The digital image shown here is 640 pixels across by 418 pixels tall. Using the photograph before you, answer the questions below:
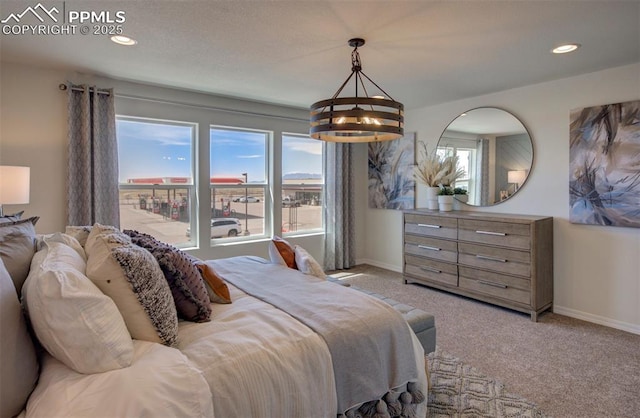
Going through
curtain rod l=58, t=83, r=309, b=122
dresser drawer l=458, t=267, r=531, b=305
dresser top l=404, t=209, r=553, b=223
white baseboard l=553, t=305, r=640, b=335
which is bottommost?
white baseboard l=553, t=305, r=640, b=335

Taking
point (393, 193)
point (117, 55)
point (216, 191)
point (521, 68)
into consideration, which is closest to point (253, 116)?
point (216, 191)

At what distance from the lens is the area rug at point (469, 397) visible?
206 cm

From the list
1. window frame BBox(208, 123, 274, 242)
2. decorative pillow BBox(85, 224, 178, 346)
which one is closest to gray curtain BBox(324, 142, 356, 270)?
window frame BBox(208, 123, 274, 242)

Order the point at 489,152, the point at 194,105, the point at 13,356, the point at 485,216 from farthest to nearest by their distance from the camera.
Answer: the point at 489,152, the point at 194,105, the point at 485,216, the point at 13,356

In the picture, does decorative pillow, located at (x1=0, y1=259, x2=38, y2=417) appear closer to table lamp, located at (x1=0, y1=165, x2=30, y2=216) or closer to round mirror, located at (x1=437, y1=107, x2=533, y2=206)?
table lamp, located at (x1=0, y1=165, x2=30, y2=216)

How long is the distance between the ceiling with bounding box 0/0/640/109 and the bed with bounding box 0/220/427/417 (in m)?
1.47

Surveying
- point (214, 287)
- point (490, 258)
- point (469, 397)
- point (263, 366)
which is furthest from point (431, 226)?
point (263, 366)

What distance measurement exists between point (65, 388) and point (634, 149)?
13.6ft

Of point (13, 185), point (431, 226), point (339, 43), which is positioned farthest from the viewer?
point (431, 226)

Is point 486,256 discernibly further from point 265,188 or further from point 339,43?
point 265,188


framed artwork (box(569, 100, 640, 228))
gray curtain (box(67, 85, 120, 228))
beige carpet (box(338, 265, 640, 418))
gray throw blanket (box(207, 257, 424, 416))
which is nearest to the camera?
gray throw blanket (box(207, 257, 424, 416))

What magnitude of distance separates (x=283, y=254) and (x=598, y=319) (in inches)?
120

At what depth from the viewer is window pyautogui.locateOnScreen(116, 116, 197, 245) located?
12.5 ft

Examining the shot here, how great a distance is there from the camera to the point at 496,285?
12.1 feet
